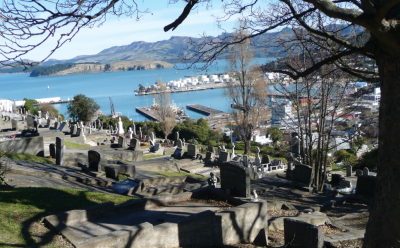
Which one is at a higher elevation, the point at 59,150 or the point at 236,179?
the point at 59,150

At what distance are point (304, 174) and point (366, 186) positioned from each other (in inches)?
82.6

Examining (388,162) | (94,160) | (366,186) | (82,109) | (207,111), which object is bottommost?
(366,186)

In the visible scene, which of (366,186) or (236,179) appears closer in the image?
(236,179)

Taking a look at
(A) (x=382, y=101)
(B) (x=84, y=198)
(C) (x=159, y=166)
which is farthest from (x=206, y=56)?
(C) (x=159, y=166)

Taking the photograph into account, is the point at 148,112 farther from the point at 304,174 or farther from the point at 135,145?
the point at 304,174

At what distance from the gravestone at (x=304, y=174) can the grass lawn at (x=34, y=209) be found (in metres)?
7.12

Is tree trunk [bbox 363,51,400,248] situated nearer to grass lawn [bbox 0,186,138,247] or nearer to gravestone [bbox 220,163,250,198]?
gravestone [bbox 220,163,250,198]

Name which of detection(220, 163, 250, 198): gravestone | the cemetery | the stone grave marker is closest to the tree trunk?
the cemetery

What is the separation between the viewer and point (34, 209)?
6.51m

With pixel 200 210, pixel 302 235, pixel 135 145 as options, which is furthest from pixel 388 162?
pixel 135 145

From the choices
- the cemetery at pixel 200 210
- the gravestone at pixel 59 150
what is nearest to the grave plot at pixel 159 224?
the cemetery at pixel 200 210

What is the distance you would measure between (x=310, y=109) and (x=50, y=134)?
18503 mm

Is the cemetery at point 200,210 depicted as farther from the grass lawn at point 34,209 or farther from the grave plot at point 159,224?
the grass lawn at point 34,209

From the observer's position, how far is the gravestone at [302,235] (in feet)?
20.0
